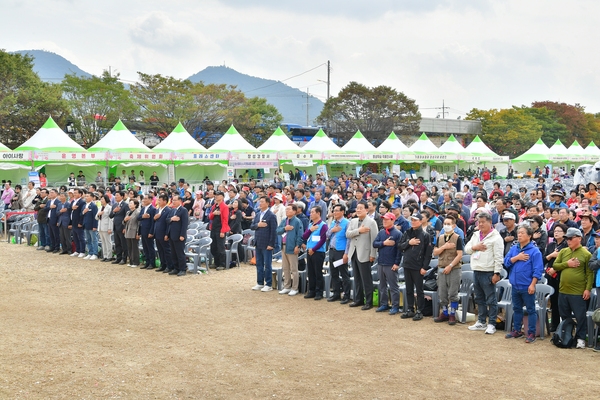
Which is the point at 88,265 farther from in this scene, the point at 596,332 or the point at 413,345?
the point at 596,332

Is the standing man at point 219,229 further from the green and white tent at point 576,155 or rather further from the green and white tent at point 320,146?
the green and white tent at point 576,155


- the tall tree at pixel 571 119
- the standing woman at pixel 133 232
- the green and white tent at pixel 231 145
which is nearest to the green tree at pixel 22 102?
the green and white tent at pixel 231 145

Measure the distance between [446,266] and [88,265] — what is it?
8264mm

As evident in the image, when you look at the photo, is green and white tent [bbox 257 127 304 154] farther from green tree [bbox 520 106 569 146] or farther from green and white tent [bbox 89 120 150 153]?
green tree [bbox 520 106 569 146]

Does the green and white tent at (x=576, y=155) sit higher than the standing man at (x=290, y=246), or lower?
higher

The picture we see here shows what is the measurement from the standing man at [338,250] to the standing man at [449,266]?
1704 mm

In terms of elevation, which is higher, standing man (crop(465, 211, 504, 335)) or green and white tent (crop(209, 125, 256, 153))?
green and white tent (crop(209, 125, 256, 153))

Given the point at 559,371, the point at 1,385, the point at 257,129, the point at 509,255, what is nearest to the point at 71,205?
the point at 1,385

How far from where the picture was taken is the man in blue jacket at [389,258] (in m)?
8.23

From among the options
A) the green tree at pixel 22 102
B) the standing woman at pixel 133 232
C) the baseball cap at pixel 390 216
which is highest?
the green tree at pixel 22 102

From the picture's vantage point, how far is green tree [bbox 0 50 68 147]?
3296 centimetres

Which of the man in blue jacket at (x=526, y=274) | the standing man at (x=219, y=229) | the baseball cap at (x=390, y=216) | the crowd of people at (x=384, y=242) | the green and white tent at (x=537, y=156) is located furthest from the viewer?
the green and white tent at (x=537, y=156)

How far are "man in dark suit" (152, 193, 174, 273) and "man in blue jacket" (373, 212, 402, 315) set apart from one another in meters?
4.86

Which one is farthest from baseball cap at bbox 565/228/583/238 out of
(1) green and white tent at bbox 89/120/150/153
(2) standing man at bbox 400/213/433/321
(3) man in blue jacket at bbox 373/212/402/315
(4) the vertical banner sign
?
(1) green and white tent at bbox 89/120/150/153
